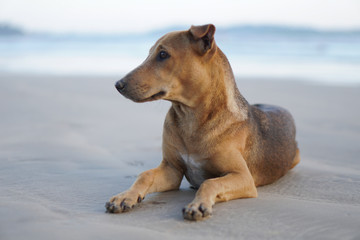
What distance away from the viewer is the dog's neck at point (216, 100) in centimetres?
446

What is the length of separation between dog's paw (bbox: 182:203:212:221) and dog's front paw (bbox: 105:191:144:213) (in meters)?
0.55

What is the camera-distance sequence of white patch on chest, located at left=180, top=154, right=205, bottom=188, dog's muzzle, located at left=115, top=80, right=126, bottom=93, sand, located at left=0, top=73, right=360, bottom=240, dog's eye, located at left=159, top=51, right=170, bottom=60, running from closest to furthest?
sand, located at left=0, top=73, right=360, bottom=240 → dog's muzzle, located at left=115, top=80, right=126, bottom=93 → dog's eye, located at left=159, top=51, right=170, bottom=60 → white patch on chest, located at left=180, top=154, right=205, bottom=188

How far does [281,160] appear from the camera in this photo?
5.29m

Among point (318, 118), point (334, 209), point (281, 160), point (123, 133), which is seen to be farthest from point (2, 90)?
point (334, 209)

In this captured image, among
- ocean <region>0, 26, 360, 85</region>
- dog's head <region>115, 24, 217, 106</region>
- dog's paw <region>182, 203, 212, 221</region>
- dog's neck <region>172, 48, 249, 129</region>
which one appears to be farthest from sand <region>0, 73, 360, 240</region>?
ocean <region>0, 26, 360, 85</region>

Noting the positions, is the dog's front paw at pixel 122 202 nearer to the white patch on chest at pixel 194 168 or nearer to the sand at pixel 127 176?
the sand at pixel 127 176

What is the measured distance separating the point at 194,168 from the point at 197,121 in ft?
1.54

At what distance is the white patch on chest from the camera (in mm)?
4445

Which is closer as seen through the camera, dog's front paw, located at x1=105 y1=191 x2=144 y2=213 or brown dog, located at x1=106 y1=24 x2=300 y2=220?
dog's front paw, located at x1=105 y1=191 x2=144 y2=213

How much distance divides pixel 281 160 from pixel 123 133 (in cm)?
323

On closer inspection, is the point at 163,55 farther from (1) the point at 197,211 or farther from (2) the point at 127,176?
(2) the point at 127,176

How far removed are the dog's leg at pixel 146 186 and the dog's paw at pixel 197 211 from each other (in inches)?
22.6

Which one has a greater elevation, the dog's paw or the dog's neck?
the dog's neck

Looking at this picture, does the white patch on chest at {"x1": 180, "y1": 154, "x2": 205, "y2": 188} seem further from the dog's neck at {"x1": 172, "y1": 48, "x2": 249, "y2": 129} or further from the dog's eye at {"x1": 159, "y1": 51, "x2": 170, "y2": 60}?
the dog's eye at {"x1": 159, "y1": 51, "x2": 170, "y2": 60}
